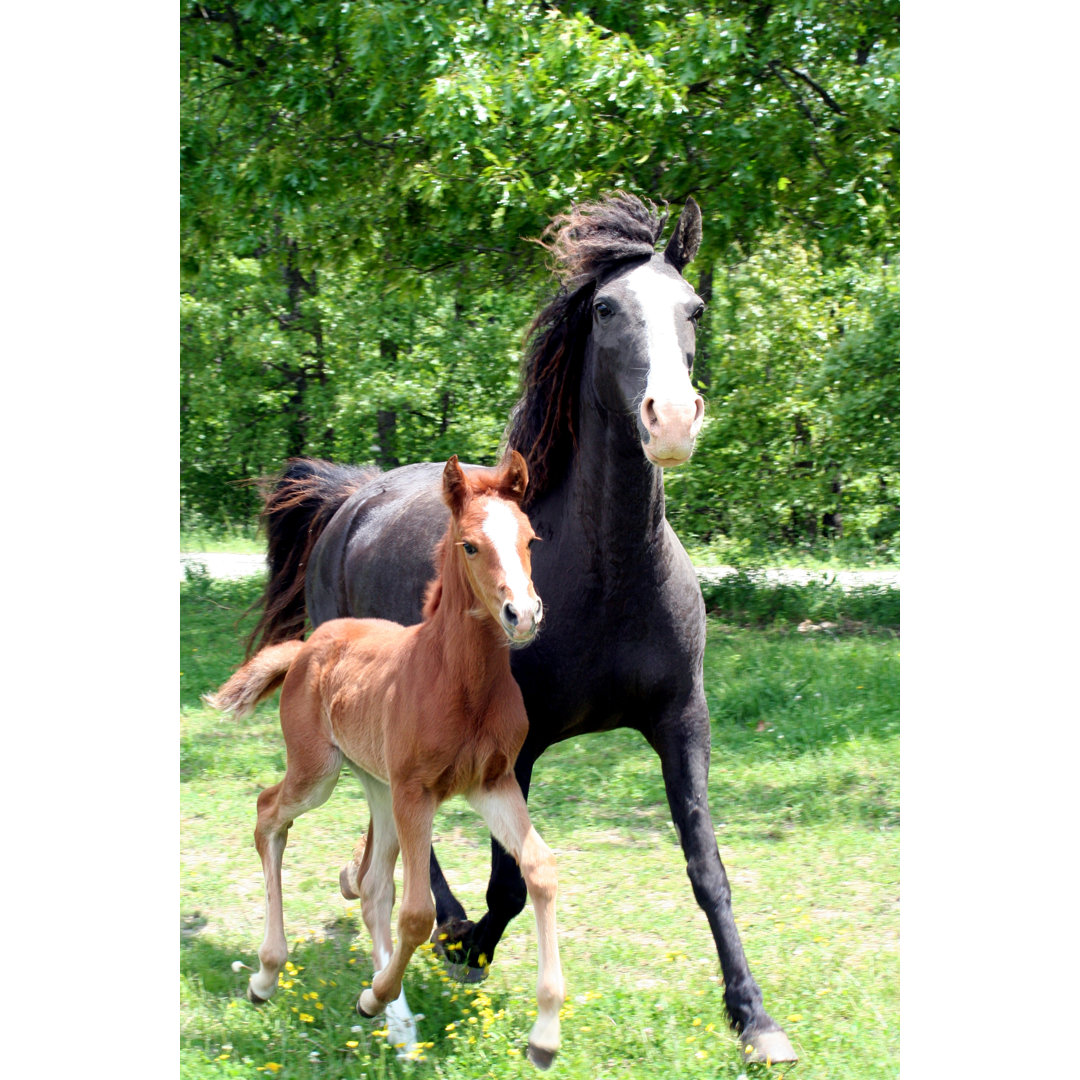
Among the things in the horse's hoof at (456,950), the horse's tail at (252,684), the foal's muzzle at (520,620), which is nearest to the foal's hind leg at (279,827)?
the horse's tail at (252,684)

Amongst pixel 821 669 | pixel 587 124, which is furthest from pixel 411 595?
pixel 821 669

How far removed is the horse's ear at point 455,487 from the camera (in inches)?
115

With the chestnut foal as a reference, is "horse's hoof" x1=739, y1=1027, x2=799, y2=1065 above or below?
below

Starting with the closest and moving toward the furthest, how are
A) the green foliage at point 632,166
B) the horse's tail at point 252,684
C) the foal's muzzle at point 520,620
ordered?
1. the foal's muzzle at point 520,620
2. the horse's tail at point 252,684
3. the green foliage at point 632,166

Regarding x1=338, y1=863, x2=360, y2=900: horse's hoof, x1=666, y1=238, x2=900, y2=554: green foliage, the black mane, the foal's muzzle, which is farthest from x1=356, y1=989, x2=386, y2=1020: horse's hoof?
x1=666, y1=238, x2=900, y2=554: green foliage

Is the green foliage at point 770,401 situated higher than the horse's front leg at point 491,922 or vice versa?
the green foliage at point 770,401

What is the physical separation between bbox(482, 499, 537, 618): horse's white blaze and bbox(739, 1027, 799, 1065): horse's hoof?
1.64m

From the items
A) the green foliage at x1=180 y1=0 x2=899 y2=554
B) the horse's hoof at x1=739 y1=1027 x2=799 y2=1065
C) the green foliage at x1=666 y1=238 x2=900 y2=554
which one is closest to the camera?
the horse's hoof at x1=739 y1=1027 x2=799 y2=1065

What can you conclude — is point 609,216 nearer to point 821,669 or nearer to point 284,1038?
point 284,1038

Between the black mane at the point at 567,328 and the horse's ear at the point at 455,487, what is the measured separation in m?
0.78

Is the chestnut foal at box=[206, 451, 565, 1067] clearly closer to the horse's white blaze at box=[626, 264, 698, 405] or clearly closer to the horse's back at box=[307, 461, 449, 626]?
the horse's white blaze at box=[626, 264, 698, 405]

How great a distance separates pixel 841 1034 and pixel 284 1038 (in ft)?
5.90

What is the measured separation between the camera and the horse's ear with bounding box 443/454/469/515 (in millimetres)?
2918

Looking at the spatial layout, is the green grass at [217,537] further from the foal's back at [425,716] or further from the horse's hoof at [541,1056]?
the horse's hoof at [541,1056]
